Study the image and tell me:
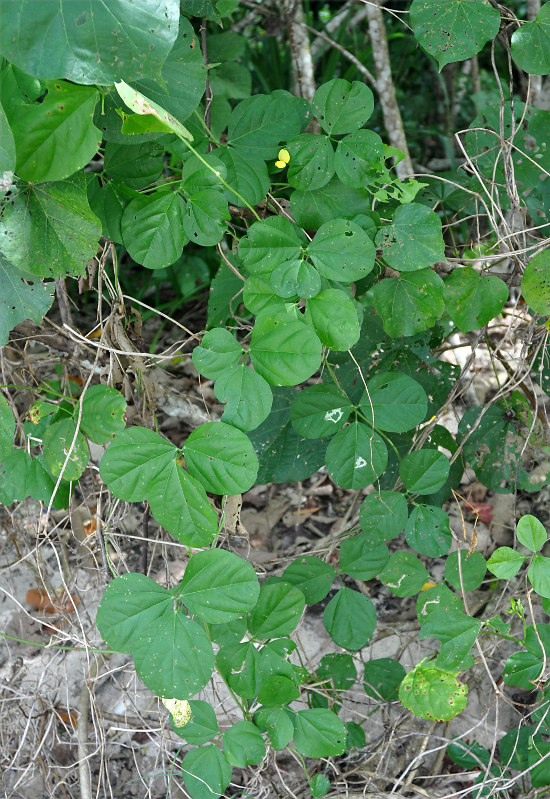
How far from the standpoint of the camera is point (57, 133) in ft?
3.10

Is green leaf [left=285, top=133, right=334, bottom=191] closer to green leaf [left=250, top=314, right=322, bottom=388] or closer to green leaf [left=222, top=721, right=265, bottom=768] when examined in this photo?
green leaf [left=250, top=314, right=322, bottom=388]

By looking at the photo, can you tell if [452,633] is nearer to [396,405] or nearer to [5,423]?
[396,405]

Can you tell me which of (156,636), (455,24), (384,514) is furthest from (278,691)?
(455,24)

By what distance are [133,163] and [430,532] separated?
91 centimetres

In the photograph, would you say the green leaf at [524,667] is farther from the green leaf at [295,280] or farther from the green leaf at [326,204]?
the green leaf at [326,204]

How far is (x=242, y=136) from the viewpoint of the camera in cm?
130

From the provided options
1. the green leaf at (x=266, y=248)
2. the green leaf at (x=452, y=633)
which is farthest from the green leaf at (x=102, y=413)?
the green leaf at (x=452, y=633)

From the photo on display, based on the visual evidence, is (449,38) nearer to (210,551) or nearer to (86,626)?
(210,551)

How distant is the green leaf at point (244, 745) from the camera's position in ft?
3.94

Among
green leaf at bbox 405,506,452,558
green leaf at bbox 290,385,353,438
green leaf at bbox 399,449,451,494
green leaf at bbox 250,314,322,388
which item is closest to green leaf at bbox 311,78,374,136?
green leaf at bbox 250,314,322,388

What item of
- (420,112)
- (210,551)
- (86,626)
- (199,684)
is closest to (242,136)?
(210,551)

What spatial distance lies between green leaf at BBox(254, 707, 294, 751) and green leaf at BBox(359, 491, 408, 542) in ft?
1.25

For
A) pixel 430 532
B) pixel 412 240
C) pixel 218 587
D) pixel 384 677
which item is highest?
pixel 412 240

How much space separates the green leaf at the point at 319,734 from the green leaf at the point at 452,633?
0.74 feet
